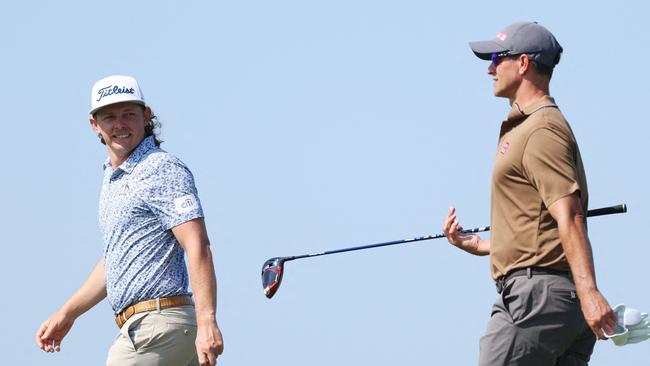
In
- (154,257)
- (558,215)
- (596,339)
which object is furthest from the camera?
(154,257)

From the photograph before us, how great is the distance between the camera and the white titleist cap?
793 cm

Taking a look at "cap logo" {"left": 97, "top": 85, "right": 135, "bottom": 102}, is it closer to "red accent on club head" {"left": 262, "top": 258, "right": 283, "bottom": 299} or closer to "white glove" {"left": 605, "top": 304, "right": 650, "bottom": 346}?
"red accent on club head" {"left": 262, "top": 258, "right": 283, "bottom": 299}

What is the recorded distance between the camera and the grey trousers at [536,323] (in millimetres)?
6941

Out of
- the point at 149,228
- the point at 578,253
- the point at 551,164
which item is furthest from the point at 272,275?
the point at 578,253

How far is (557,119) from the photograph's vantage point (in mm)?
7035

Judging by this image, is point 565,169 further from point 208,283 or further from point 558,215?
point 208,283

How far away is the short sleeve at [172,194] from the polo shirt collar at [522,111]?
5.33 feet

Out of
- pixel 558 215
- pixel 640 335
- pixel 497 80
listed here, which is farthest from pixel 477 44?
pixel 640 335

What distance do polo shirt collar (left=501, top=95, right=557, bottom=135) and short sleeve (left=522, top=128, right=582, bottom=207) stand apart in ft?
0.80

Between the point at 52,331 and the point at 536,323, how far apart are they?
309 centimetres

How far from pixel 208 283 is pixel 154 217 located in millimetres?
564

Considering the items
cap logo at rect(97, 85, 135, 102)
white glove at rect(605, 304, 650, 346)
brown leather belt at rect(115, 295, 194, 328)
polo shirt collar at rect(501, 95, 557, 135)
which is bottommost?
white glove at rect(605, 304, 650, 346)

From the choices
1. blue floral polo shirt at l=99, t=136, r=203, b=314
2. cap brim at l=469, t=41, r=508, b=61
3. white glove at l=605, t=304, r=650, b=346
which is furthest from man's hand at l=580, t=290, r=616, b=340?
blue floral polo shirt at l=99, t=136, r=203, b=314

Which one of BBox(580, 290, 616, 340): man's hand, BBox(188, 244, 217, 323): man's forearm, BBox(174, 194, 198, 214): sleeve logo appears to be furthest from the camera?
BBox(174, 194, 198, 214): sleeve logo
